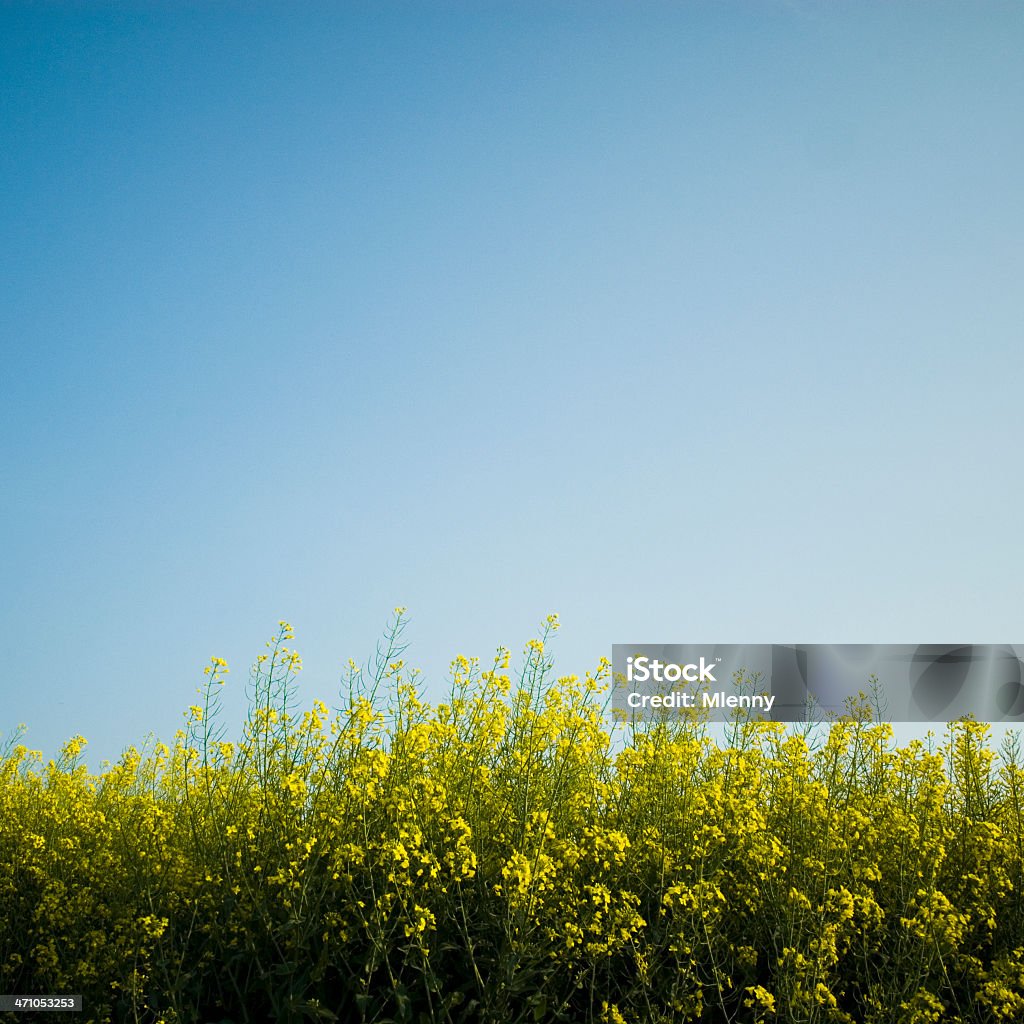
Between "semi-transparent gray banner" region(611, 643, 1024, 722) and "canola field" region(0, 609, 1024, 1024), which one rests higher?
"semi-transparent gray banner" region(611, 643, 1024, 722)

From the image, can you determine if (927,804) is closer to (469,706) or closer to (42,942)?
(469,706)

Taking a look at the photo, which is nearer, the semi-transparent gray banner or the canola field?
the canola field

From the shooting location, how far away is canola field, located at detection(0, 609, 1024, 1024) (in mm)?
3709

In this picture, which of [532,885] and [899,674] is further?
[899,674]

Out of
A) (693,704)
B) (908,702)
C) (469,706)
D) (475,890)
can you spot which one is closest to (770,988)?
(475,890)

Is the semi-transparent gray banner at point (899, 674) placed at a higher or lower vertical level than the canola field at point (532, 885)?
higher

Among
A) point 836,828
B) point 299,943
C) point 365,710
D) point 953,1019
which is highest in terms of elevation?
point 365,710

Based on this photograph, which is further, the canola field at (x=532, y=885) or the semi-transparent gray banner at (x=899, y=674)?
the semi-transparent gray banner at (x=899, y=674)

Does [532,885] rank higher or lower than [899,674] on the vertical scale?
lower

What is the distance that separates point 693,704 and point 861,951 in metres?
2.38

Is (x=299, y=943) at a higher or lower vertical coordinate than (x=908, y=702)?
lower

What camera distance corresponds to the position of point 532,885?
3.60 m

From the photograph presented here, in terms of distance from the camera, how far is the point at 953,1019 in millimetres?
3820

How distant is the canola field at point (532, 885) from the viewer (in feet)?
12.2
